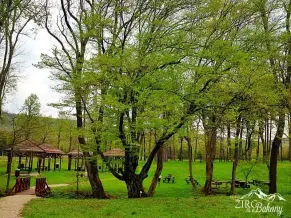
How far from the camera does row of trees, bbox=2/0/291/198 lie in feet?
41.7

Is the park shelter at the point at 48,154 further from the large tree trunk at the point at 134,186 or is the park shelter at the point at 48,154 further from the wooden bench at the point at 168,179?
the large tree trunk at the point at 134,186

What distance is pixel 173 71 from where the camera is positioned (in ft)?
43.3

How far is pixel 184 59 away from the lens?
1422cm

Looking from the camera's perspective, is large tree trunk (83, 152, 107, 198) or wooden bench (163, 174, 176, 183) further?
wooden bench (163, 174, 176, 183)

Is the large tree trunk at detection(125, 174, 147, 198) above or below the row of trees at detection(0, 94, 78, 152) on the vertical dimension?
below

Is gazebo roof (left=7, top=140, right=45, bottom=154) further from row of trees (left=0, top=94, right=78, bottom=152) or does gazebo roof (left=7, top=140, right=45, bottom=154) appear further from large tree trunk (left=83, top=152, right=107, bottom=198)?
large tree trunk (left=83, top=152, right=107, bottom=198)

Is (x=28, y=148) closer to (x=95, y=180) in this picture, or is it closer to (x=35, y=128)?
(x=35, y=128)

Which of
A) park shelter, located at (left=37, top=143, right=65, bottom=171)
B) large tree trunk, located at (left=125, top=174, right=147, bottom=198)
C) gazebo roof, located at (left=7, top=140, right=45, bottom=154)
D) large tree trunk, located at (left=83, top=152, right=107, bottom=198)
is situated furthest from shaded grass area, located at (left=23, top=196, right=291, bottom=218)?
park shelter, located at (left=37, top=143, right=65, bottom=171)

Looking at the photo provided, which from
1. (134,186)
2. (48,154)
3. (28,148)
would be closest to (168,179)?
(134,186)

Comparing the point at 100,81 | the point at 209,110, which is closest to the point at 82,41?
the point at 100,81

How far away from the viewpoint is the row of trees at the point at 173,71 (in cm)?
1270

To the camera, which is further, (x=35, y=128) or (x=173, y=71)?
(x=35, y=128)

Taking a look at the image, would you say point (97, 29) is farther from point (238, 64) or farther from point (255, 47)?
point (255, 47)

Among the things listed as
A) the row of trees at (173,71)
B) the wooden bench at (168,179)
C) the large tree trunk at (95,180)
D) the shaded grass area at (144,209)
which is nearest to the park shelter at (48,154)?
the wooden bench at (168,179)
